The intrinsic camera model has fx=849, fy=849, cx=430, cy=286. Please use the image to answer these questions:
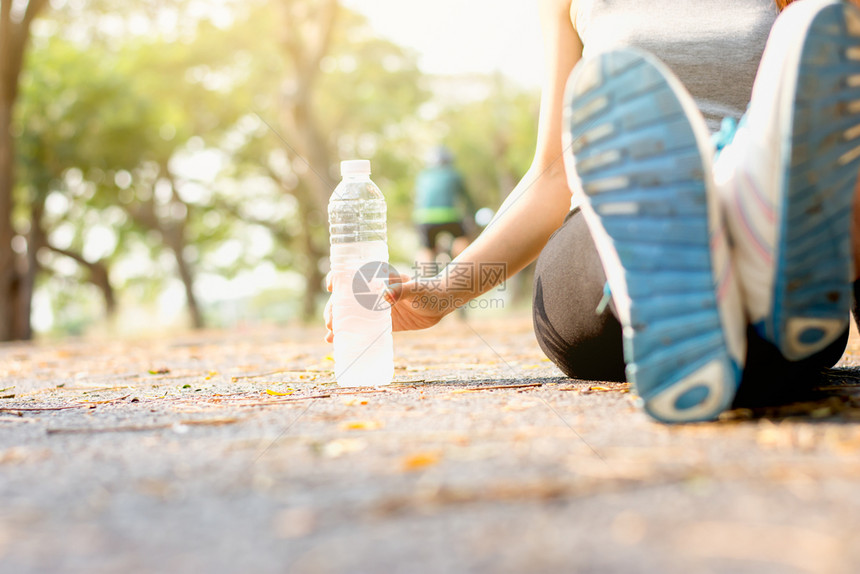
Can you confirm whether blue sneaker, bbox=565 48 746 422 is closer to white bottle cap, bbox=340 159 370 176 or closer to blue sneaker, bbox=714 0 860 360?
blue sneaker, bbox=714 0 860 360

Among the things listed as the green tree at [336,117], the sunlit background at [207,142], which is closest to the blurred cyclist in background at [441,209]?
the sunlit background at [207,142]

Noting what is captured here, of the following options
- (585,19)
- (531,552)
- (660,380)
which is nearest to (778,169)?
(660,380)

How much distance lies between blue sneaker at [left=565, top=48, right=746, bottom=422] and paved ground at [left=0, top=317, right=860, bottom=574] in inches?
4.1

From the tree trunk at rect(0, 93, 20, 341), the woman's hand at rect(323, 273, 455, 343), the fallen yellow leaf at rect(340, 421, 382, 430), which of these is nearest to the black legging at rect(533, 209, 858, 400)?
the woman's hand at rect(323, 273, 455, 343)

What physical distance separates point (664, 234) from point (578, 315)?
697 mm

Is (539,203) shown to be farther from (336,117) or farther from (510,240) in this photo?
(336,117)

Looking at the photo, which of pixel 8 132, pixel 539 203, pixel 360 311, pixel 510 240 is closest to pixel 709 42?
pixel 539 203

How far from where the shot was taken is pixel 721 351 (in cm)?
136

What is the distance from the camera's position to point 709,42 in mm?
1995

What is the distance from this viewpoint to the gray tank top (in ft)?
6.53

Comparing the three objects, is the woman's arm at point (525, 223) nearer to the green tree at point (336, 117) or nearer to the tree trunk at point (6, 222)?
the tree trunk at point (6, 222)

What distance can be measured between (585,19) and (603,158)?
2.84 ft

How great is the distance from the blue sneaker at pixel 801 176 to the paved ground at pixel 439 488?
215 millimetres

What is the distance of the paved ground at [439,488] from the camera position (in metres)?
0.92
